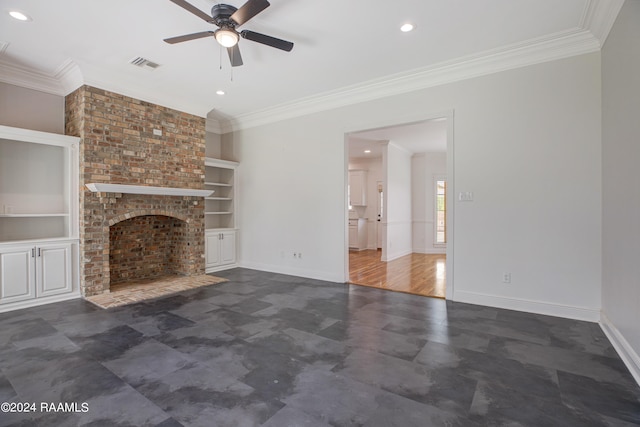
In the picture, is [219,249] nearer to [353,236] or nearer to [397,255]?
[397,255]

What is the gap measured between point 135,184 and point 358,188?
6.56m

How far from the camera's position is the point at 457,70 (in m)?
4.02

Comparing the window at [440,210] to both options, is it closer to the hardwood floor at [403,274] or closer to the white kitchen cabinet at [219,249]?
the hardwood floor at [403,274]

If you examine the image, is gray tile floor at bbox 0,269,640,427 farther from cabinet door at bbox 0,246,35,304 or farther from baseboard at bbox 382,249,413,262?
baseboard at bbox 382,249,413,262

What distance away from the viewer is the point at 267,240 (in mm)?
6098

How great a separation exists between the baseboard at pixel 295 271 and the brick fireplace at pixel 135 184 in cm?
103

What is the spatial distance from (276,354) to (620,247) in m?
3.07

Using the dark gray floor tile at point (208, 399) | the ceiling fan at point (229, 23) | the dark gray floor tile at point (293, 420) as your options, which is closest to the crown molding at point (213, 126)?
the ceiling fan at point (229, 23)

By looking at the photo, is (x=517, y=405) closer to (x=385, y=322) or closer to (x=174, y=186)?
(x=385, y=322)

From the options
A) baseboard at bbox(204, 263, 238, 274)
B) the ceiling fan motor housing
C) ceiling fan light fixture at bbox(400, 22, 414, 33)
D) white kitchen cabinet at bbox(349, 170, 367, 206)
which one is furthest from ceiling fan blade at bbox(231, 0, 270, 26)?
white kitchen cabinet at bbox(349, 170, 367, 206)

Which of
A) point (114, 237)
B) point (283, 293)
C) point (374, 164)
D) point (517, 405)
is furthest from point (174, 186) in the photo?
point (374, 164)

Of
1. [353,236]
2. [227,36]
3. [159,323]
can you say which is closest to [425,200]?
[353,236]

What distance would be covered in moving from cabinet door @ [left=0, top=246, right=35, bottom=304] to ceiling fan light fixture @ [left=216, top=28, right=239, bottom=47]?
139 inches

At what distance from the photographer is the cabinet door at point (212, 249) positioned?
233 inches
